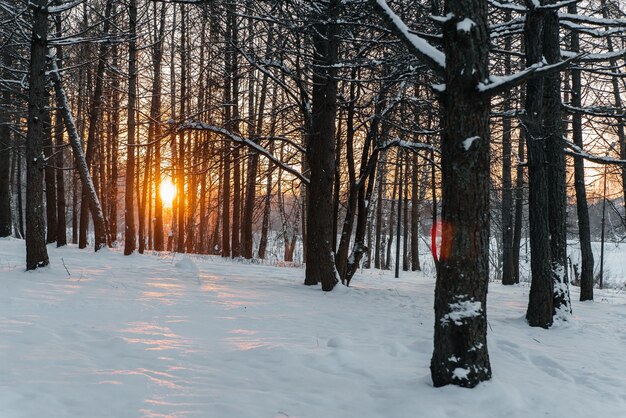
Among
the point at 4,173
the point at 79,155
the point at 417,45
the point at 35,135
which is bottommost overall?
the point at 417,45

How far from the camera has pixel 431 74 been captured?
8.42 meters

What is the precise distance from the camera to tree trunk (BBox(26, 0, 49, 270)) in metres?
8.09

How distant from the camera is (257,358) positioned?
166 inches

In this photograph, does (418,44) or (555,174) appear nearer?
(418,44)

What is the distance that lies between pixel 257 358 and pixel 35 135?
6837mm

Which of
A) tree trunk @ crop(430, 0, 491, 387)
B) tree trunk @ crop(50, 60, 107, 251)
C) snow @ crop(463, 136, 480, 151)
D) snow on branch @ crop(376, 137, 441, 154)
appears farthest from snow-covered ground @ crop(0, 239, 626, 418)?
tree trunk @ crop(50, 60, 107, 251)

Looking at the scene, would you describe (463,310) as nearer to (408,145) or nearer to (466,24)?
(466,24)

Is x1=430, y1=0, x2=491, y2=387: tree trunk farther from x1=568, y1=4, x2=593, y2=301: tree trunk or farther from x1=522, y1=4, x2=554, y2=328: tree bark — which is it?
x1=568, y1=4, x2=593, y2=301: tree trunk

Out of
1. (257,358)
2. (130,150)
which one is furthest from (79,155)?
(257,358)

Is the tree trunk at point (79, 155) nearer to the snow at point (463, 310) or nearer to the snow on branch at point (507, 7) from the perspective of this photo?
the snow on branch at point (507, 7)

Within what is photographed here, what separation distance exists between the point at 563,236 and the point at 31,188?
9740mm

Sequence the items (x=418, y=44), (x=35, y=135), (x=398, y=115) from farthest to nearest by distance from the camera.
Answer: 1. (x=398, y=115)
2. (x=35, y=135)
3. (x=418, y=44)

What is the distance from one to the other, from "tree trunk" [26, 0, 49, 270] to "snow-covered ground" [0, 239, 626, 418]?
2.66 feet

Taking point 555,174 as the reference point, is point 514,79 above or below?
above
